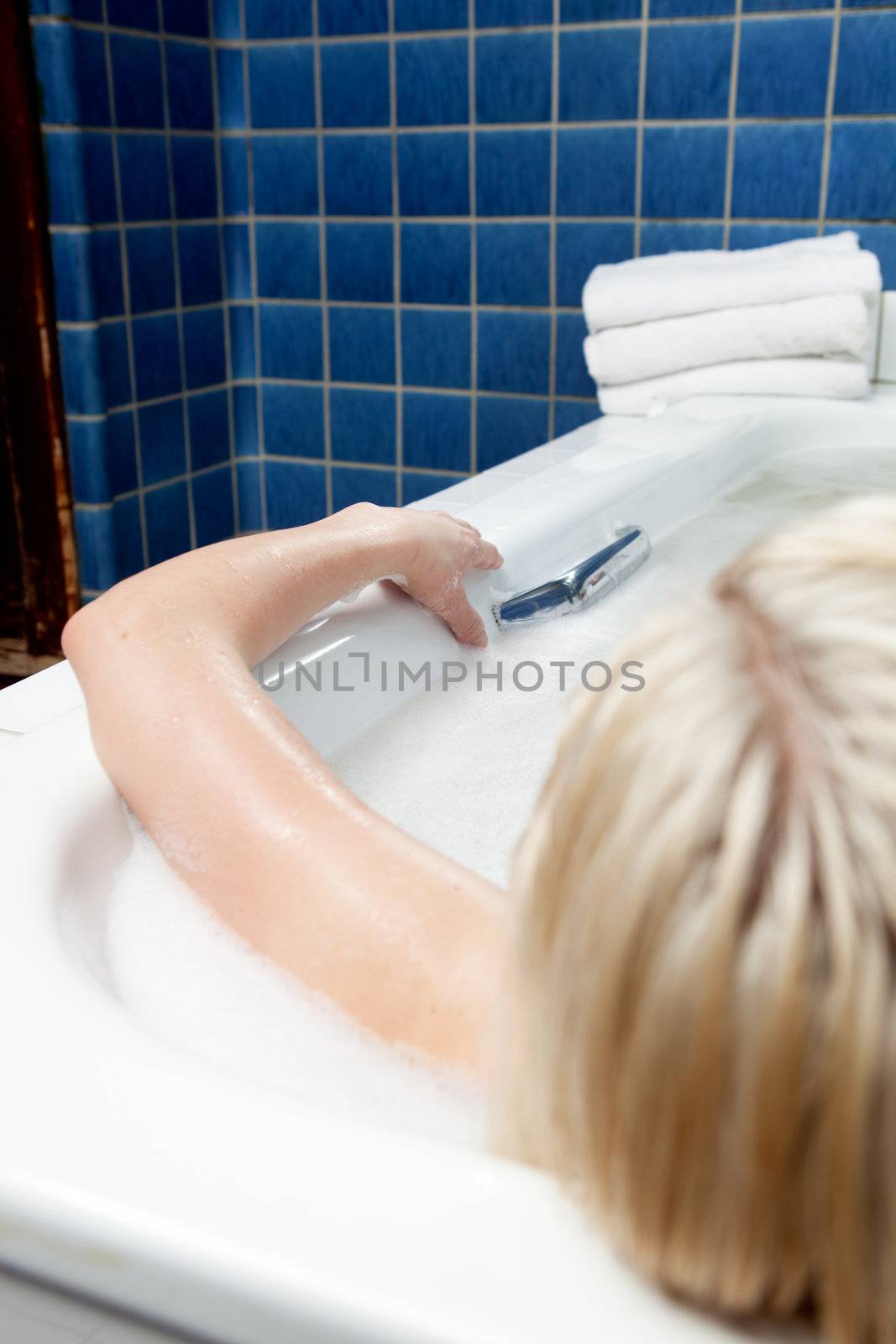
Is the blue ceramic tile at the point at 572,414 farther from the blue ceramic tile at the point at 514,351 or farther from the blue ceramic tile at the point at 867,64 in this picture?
the blue ceramic tile at the point at 867,64

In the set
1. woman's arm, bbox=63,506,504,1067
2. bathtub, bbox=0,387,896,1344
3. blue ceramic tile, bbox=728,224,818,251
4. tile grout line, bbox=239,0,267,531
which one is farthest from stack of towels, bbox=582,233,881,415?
bathtub, bbox=0,387,896,1344

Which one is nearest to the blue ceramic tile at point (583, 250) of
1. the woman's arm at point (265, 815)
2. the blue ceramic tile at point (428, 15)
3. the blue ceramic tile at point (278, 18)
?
the blue ceramic tile at point (428, 15)

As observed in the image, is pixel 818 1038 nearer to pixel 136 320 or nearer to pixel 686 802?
pixel 686 802

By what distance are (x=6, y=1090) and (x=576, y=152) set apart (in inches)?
74.9

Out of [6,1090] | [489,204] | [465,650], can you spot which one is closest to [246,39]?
[489,204]

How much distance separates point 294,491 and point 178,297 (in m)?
0.43

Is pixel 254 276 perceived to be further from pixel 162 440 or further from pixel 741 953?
pixel 741 953

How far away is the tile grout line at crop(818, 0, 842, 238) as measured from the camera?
1787mm

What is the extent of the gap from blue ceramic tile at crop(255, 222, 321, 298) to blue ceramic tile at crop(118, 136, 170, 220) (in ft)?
0.71

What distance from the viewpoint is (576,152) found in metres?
2.00

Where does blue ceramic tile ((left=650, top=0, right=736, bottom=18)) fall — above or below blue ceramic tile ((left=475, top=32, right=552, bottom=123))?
above

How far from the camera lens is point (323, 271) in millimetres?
2266

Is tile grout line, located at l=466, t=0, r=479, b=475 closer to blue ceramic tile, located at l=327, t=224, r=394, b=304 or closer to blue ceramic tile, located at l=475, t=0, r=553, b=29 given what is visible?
blue ceramic tile, located at l=475, t=0, r=553, b=29

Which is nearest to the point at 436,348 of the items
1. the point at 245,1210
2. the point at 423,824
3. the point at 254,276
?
the point at 254,276
